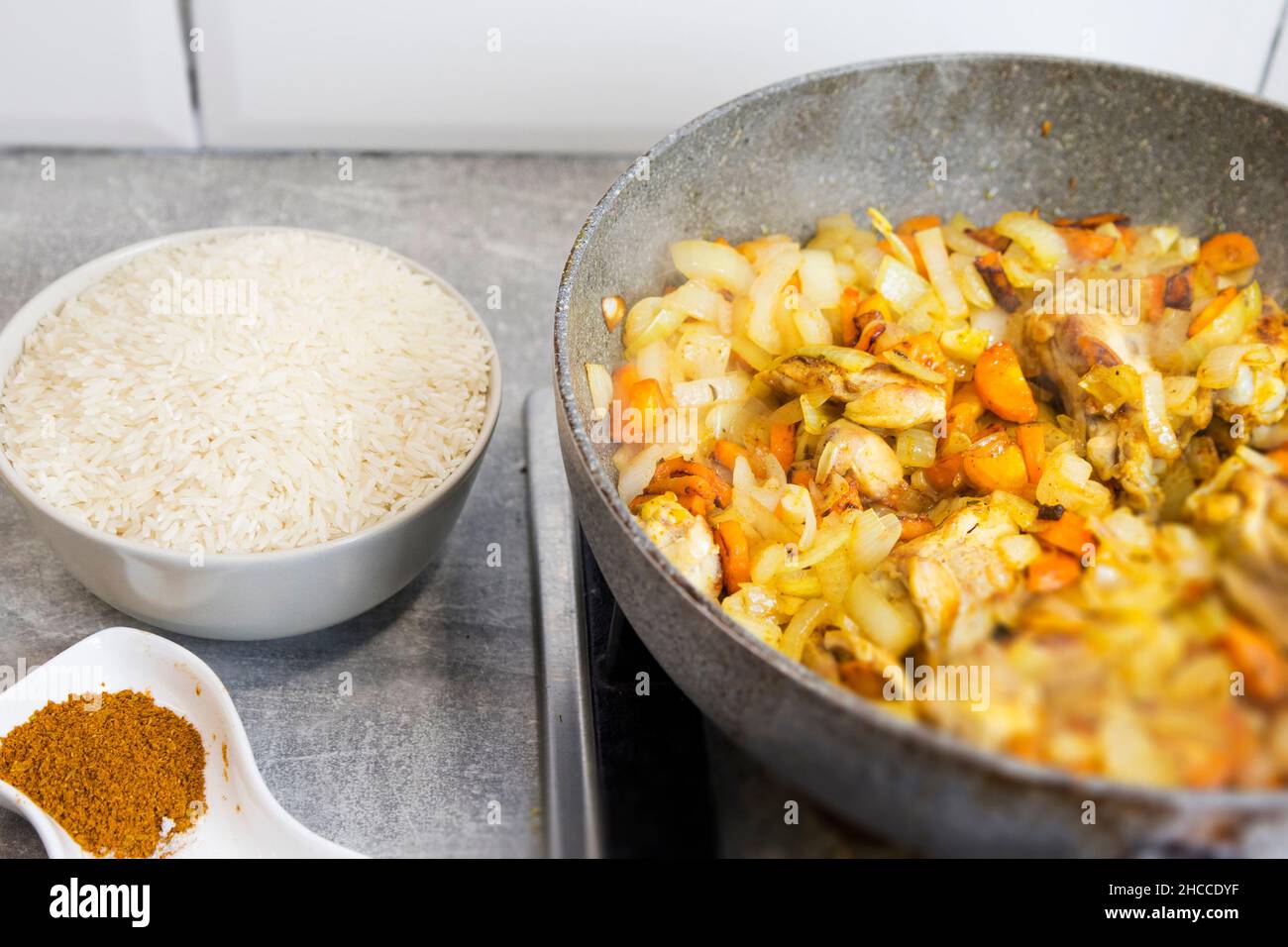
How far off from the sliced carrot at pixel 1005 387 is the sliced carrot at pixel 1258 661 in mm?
452

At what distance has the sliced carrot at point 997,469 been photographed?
107 centimetres

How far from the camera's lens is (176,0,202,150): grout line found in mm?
1771

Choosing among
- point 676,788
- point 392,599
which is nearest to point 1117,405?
point 676,788

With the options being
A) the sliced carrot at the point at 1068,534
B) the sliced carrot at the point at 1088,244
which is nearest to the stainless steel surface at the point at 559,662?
the sliced carrot at the point at 1068,534

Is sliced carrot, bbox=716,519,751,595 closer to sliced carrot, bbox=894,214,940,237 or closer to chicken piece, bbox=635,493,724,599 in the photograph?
chicken piece, bbox=635,493,724,599

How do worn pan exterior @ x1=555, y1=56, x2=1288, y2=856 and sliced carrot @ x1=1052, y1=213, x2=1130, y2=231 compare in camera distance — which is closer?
worn pan exterior @ x1=555, y1=56, x2=1288, y2=856

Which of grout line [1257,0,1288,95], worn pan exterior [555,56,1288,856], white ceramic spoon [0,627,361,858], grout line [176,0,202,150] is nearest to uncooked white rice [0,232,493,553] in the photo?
white ceramic spoon [0,627,361,858]

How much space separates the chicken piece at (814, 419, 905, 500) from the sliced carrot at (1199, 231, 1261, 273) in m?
0.53

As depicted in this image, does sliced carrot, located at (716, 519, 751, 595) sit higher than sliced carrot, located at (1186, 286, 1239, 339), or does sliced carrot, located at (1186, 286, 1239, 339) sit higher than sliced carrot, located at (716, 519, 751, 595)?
sliced carrot, located at (1186, 286, 1239, 339)

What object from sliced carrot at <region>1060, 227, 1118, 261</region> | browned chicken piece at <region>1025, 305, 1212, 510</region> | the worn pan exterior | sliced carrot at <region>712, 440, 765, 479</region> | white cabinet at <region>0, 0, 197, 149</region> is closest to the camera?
the worn pan exterior

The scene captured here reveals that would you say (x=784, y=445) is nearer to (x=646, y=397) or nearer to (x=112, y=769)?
(x=646, y=397)

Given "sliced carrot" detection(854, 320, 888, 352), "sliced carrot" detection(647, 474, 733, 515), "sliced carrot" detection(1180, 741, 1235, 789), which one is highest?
"sliced carrot" detection(854, 320, 888, 352)

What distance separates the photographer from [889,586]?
0.95 m
